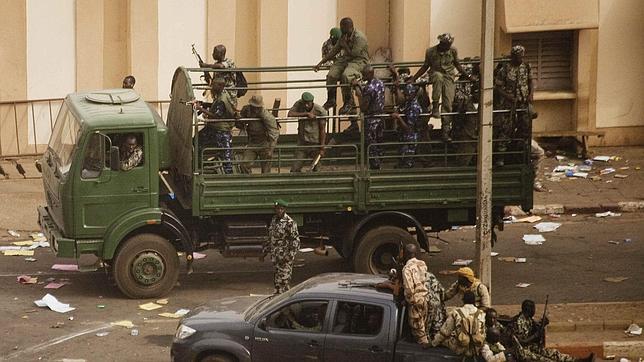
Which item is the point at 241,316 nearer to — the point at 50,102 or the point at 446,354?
the point at 446,354

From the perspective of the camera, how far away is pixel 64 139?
18734mm

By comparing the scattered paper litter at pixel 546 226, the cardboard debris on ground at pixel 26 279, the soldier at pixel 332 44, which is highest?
the soldier at pixel 332 44

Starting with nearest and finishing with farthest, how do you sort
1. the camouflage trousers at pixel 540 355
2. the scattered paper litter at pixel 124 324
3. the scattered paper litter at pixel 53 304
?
the camouflage trousers at pixel 540 355, the scattered paper litter at pixel 124 324, the scattered paper litter at pixel 53 304

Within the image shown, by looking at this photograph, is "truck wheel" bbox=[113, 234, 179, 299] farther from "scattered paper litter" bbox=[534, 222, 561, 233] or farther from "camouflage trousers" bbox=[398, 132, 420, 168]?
"scattered paper litter" bbox=[534, 222, 561, 233]

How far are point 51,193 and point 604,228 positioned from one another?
335 inches

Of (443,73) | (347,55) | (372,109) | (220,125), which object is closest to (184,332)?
(220,125)

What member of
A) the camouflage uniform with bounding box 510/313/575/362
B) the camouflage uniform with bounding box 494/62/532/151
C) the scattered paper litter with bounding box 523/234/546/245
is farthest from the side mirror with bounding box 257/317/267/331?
the scattered paper litter with bounding box 523/234/546/245

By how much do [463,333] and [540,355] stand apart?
884 mm

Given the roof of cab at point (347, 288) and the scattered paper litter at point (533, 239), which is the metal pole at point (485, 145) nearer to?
the roof of cab at point (347, 288)

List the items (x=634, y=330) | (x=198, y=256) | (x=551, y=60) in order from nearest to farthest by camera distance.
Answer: (x=634, y=330)
(x=198, y=256)
(x=551, y=60)

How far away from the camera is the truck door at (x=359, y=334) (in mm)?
13758

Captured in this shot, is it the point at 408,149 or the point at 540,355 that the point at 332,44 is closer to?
the point at 408,149

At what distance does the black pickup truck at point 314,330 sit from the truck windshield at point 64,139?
14.5 ft

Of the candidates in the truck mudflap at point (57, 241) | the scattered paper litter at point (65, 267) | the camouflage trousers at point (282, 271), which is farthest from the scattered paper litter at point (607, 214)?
the truck mudflap at point (57, 241)
